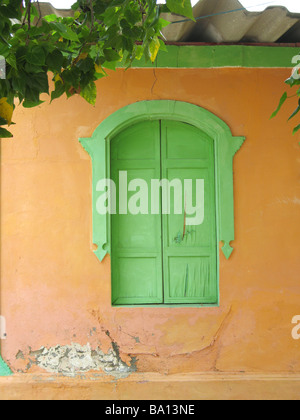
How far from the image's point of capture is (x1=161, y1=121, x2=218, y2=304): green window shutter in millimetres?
3961

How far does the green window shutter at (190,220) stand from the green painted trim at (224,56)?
0.58m

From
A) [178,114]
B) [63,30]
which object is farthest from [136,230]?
[63,30]

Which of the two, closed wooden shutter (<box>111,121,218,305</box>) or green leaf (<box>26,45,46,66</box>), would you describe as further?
closed wooden shutter (<box>111,121,218,305</box>)

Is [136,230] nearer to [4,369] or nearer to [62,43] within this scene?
[4,369]

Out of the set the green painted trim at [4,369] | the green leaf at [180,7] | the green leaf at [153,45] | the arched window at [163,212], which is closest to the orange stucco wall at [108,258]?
the green painted trim at [4,369]

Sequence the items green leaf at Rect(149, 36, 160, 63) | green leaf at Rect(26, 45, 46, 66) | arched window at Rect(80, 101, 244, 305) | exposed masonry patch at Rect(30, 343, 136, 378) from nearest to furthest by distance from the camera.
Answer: green leaf at Rect(26, 45, 46, 66), green leaf at Rect(149, 36, 160, 63), exposed masonry patch at Rect(30, 343, 136, 378), arched window at Rect(80, 101, 244, 305)

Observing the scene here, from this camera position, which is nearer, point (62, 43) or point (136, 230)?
point (62, 43)

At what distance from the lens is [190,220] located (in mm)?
3992

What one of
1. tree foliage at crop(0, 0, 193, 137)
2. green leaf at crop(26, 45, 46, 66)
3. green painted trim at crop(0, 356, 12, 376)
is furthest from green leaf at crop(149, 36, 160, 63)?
green painted trim at crop(0, 356, 12, 376)

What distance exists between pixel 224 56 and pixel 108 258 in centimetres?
224

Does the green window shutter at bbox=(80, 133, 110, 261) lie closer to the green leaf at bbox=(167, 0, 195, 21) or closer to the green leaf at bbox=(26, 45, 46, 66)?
the green leaf at bbox=(26, 45, 46, 66)

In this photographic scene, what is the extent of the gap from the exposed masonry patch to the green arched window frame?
34.9 inches

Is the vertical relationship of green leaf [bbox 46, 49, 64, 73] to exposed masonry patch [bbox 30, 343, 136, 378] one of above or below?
above

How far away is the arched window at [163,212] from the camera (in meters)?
3.95
